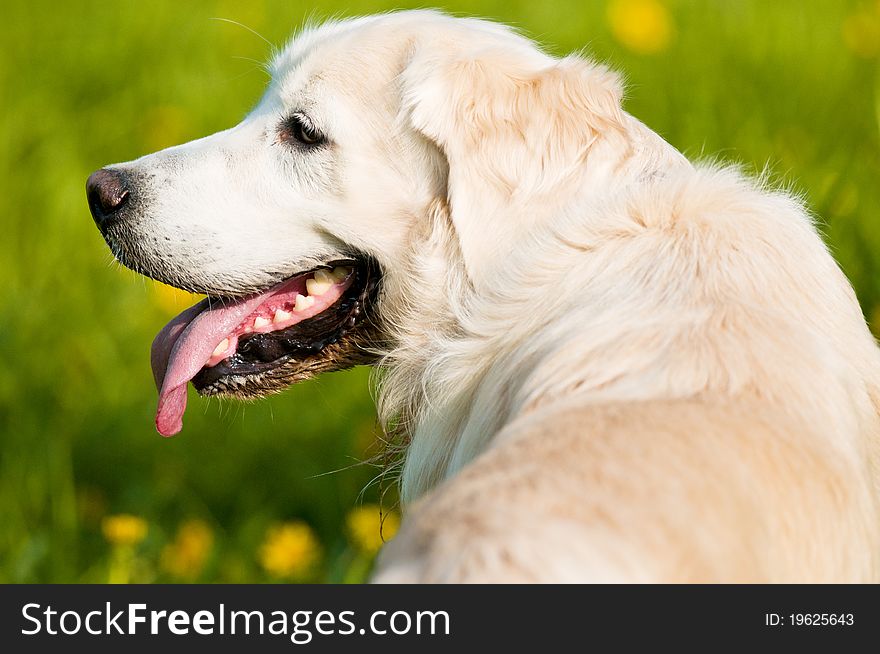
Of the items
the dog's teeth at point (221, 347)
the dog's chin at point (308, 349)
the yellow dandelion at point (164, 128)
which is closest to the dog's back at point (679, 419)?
the dog's chin at point (308, 349)

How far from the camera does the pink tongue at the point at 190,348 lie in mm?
2621

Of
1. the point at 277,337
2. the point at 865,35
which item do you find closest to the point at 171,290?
the point at 277,337

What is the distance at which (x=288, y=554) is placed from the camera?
11.1 ft

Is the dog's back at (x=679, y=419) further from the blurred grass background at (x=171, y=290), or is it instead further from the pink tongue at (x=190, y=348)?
the blurred grass background at (x=171, y=290)

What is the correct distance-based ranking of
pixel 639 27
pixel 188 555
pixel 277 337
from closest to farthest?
pixel 277 337 < pixel 188 555 < pixel 639 27

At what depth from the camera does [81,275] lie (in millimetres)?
4766

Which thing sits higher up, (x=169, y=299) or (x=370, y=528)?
(x=370, y=528)

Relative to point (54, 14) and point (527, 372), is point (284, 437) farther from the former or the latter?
point (54, 14)

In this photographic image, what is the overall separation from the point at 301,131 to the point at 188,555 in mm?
1499

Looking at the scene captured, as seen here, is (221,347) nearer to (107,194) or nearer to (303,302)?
(303,302)

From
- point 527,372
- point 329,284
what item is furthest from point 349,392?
point 527,372

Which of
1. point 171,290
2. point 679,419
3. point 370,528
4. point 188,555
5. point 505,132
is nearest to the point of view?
point 679,419

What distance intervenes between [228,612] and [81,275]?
11.5ft

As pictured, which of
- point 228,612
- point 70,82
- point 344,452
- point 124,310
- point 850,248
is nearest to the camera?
point 228,612
